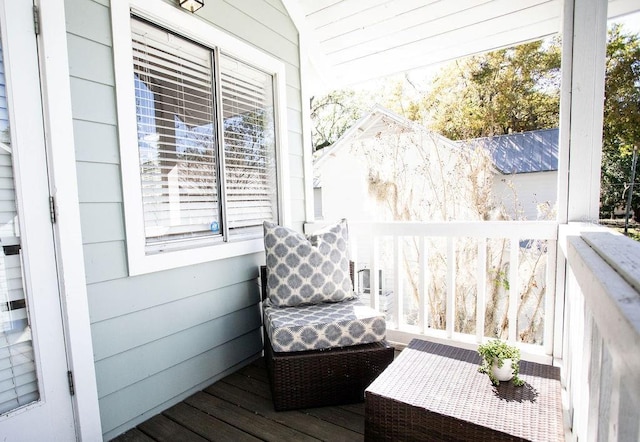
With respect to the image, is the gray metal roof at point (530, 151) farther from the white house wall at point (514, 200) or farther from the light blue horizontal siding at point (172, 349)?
the light blue horizontal siding at point (172, 349)

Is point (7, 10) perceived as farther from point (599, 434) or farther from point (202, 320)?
point (599, 434)

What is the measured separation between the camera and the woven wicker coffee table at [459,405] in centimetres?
119

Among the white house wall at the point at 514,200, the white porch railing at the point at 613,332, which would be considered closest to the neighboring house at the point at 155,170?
the white porch railing at the point at 613,332

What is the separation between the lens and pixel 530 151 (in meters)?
7.75

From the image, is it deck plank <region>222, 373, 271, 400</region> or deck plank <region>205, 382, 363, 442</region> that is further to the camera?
deck plank <region>222, 373, 271, 400</region>

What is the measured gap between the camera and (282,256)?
90.6 inches

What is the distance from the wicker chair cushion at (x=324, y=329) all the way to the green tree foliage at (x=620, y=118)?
1585 mm

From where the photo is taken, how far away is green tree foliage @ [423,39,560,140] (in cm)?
802

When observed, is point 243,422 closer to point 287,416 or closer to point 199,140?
point 287,416

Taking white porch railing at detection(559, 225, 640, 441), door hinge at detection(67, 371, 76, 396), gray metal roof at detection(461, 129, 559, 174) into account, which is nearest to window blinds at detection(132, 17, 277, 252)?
door hinge at detection(67, 371, 76, 396)

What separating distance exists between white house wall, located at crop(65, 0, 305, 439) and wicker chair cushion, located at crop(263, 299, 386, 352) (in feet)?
1.61

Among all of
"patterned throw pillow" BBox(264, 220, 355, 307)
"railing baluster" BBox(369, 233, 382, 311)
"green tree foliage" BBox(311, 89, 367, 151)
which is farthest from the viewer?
"green tree foliage" BBox(311, 89, 367, 151)

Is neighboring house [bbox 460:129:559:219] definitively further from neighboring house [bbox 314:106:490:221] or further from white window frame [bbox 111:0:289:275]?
white window frame [bbox 111:0:289:275]

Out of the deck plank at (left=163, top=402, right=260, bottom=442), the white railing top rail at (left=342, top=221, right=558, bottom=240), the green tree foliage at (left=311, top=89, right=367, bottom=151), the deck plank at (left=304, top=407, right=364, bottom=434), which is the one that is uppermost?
the green tree foliage at (left=311, top=89, right=367, bottom=151)
